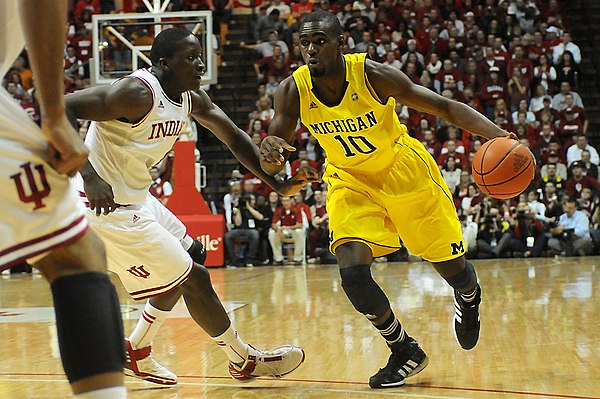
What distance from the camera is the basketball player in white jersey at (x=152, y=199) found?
13.8ft

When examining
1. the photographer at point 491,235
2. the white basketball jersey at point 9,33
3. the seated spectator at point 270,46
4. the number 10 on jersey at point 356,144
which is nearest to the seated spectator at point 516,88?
the photographer at point 491,235

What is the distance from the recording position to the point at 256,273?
1234 centimetres

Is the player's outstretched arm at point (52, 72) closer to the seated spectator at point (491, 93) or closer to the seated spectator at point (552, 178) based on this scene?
the seated spectator at point (552, 178)

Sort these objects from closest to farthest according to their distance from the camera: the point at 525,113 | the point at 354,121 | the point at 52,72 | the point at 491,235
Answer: the point at 52,72, the point at 354,121, the point at 491,235, the point at 525,113

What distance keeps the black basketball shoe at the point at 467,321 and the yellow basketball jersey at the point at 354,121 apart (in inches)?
37.1

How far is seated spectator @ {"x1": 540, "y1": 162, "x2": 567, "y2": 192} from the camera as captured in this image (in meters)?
14.3

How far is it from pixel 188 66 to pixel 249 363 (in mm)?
1586

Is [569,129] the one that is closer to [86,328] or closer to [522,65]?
[522,65]

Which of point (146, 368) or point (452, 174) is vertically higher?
point (452, 174)

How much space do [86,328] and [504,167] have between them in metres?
3.02

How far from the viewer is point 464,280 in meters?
4.70

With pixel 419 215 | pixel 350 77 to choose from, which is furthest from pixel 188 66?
pixel 419 215

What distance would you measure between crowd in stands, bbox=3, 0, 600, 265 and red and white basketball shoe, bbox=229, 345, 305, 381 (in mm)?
8940

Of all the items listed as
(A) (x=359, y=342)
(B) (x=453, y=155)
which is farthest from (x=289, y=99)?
(B) (x=453, y=155)
